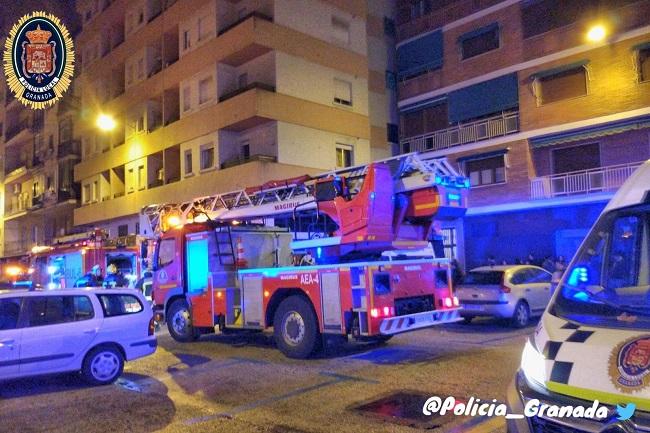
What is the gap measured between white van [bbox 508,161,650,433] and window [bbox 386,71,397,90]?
89.4ft

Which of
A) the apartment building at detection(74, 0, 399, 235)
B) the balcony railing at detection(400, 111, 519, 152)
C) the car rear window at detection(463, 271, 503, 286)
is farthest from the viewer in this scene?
the balcony railing at detection(400, 111, 519, 152)

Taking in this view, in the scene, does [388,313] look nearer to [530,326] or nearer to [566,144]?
[530,326]

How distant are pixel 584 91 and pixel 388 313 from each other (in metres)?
18.0

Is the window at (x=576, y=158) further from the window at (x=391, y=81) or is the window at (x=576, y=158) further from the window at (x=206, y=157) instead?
the window at (x=206, y=157)

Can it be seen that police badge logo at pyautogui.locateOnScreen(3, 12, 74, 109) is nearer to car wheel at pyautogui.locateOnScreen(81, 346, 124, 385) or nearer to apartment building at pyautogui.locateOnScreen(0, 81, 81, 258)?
car wheel at pyautogui.locateOnScreen(81, 346, 124, 385)

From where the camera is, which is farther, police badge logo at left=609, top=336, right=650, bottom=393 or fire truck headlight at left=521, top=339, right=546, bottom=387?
fire truck headlight at left=521, top=339, right=546, bottom=387

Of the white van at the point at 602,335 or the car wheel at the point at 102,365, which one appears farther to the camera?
the car wheel at the point at 102,365

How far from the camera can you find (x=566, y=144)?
23.7 metres

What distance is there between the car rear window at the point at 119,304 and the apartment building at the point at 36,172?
31.2 meters

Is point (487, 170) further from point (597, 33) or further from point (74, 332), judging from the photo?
point (74, 332)

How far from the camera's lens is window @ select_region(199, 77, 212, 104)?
26.0m

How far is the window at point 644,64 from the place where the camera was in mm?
21422

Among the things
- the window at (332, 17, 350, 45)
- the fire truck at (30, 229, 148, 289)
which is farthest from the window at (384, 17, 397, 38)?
the fire truck at (30, 229, 148, 289)

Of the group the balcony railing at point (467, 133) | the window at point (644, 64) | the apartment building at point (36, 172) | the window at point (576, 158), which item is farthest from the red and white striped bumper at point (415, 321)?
the apartment building at point (36, 172)
